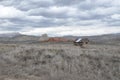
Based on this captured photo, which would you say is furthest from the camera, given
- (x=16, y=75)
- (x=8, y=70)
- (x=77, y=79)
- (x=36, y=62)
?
(x=36, y=62)

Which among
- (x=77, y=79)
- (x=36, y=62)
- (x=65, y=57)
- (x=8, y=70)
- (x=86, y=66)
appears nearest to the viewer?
(x=77, y=79)

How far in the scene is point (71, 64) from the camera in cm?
2147

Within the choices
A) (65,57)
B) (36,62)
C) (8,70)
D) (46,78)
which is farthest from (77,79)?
(65,57)

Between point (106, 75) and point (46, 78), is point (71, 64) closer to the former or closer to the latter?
point (106, 75)

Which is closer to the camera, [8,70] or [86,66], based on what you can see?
[8,70]

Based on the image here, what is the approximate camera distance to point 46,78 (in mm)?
15734

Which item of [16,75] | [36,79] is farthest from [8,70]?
[36,79]

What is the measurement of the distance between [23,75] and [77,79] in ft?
12.2

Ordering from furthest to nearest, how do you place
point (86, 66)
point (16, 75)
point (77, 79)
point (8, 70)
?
point (86, 66)
point (8, 70)
point (16, 75)
point (77, 79)

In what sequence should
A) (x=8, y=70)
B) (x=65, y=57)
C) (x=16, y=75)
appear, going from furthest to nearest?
(x=65, y=57) → (x=8, y=70) → (x=16, y=75)

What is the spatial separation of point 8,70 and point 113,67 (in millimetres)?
7684

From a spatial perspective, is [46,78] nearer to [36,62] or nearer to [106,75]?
[106,75]

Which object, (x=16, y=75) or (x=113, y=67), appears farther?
(x=113, y=67)

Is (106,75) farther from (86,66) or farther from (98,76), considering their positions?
(86,66)
